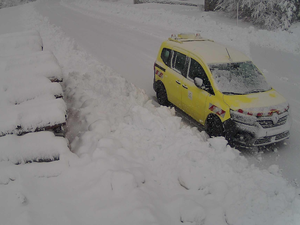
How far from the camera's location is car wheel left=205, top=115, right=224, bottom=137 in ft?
17.7

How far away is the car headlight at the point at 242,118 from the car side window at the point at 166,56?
2626 millimetres

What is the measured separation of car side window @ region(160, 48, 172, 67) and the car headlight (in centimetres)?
263

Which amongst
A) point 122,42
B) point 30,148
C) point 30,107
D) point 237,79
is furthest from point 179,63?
point 122,42

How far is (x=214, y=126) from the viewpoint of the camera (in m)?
5.53

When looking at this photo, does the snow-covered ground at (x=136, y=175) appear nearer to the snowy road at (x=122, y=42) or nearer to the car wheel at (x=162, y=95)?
the car wheel at (x=162, y=95)

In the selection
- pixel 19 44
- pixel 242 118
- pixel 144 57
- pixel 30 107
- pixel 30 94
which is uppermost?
pixel 19 44

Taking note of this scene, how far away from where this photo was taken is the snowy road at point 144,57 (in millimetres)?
5445

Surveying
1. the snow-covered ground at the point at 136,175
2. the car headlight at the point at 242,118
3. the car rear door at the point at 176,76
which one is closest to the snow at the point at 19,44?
the snow-covered ground at the point at 136,175

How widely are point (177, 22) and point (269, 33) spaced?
6.62m

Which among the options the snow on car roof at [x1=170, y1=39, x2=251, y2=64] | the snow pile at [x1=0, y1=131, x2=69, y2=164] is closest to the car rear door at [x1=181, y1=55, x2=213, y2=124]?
the snow on car roof at [x1=170, y1=39, x2=251, y2=64]

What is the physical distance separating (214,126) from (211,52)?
1936mm

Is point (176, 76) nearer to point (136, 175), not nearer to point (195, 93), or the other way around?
point (195, 93)

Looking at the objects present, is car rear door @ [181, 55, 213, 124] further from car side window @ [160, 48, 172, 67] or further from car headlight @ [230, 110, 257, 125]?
car side window @ [160, 48, 172, 67]

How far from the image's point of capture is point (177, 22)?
17.8 meters
